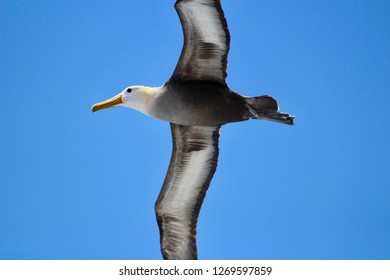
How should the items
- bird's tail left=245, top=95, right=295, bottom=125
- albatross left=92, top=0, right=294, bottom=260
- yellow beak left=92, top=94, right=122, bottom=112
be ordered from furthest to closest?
yellow beak left=92, top=94, right=122, bottom=112 < bird's tail left=245, top=95, right=295, bottom=125 < albatross left=92, top=0, right=294, bottom=260

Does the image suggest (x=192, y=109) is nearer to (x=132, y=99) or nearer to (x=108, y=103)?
(x=132, y=99)

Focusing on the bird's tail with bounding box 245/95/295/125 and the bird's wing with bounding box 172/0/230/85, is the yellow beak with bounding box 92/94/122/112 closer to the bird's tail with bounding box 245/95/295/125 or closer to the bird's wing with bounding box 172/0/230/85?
the bird's wing with bounding box 172/0/230/85

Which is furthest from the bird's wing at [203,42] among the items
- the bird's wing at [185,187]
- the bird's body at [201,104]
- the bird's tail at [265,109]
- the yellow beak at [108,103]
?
the yellow beak at [108,103]

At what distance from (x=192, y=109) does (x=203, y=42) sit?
113 cm

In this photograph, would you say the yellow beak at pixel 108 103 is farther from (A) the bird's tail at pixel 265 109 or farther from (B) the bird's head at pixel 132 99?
(A) the bird's tail at pixel 265 109

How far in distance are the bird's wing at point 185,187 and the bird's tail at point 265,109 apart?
1.20 metres

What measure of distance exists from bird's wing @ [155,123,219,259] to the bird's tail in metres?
1.20

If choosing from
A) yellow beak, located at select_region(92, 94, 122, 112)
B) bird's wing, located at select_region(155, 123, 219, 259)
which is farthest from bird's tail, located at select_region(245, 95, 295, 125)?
yellow beak, located at select_region(92, 94, 122, 112)

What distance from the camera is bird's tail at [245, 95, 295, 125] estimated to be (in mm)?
14125

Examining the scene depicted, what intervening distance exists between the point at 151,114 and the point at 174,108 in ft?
1.71

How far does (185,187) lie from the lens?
15453 millimetres

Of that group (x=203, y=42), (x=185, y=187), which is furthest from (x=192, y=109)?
(x=185, y=187)

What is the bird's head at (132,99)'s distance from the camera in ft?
48.4

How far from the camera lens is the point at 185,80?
1441 cm
